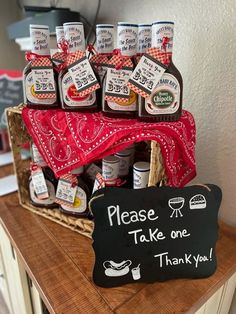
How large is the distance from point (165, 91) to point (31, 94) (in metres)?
0.37

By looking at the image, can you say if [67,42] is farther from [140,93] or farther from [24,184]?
[24,184]

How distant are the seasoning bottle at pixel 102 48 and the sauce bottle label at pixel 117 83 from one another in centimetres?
5

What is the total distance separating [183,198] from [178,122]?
17cm

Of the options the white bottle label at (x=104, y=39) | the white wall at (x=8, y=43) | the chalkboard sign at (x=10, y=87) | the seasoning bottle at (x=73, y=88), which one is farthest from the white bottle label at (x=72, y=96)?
the white wall at (x=8, y=43)

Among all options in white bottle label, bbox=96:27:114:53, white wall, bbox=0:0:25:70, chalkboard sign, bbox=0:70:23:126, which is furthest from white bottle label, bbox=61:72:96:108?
white wall, bbox=0:0:25:70

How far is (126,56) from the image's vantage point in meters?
0.56

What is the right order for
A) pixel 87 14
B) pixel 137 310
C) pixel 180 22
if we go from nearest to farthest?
pixel 137 310
pixel 180 22
pixel 87 14

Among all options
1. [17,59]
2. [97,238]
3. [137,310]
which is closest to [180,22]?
[97,238]

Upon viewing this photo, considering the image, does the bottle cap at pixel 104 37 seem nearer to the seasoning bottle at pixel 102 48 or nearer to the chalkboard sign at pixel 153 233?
the seasoning bottle at pixel 102 48

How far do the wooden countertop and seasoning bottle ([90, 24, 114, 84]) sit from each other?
454mm

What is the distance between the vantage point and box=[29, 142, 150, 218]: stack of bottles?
0.64 metres

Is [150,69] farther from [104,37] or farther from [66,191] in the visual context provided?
[66,191]

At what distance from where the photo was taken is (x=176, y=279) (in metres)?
0.58

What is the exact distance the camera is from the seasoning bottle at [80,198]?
2.37 ft
